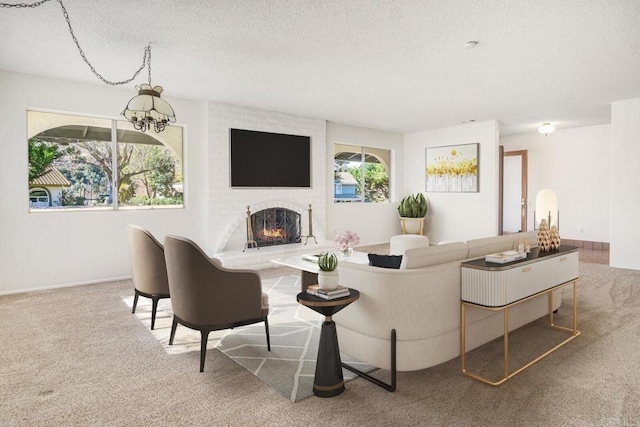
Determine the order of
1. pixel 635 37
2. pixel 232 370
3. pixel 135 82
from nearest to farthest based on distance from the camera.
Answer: pixel 232 370 → pixel 635 37 → pixel 135 82

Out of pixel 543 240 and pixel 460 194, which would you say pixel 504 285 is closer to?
pixel 543 240

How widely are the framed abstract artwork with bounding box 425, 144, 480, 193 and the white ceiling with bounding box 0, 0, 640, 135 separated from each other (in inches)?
78.4

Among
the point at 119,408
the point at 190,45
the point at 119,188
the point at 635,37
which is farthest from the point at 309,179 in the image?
the point at 119,408

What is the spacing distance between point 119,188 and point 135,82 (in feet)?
4.76

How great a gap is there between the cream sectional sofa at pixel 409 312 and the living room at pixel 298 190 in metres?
0.26

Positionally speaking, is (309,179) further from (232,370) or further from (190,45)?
(232,370)

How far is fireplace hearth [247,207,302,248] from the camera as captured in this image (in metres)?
6.64

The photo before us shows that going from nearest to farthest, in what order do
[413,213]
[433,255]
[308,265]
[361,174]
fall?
1. [433,255]
2. [308,265]
3. [361,174]
4. [413,213]

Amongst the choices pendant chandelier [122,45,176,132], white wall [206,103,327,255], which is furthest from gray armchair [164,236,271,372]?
white wall [206,103,327,255]

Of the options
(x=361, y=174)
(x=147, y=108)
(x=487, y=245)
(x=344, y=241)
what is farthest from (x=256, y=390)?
(x=361, y=174)

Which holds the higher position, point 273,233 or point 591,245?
point 273,233

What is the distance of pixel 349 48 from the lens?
3811 millimetres

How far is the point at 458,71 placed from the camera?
452cm

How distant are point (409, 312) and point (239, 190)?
444 centimetres
